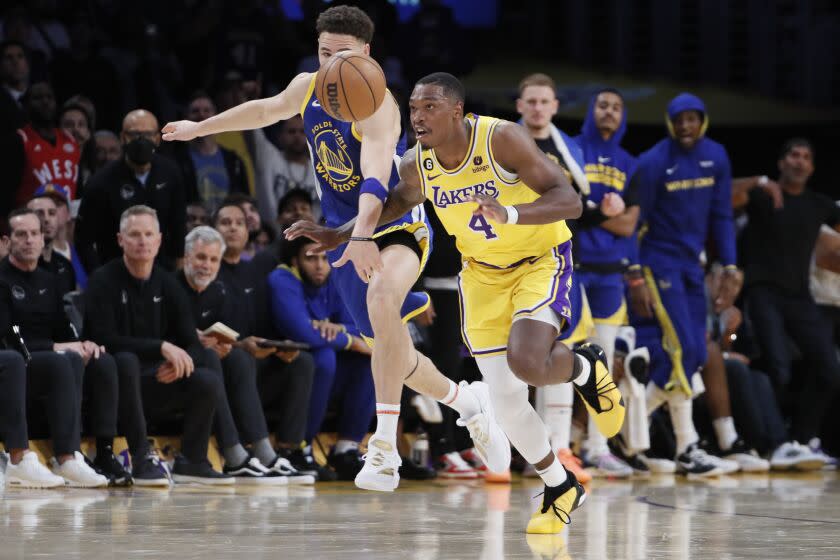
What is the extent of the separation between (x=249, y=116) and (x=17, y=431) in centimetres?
213

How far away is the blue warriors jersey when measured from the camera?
20.4 feet

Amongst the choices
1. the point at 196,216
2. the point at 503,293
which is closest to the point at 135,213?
the point at 196,216

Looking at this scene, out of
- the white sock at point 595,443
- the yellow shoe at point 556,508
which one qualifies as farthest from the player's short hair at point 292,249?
the yellow shoe at point 556,508

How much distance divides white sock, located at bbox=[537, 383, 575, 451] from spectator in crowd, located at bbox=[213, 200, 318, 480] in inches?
57.1

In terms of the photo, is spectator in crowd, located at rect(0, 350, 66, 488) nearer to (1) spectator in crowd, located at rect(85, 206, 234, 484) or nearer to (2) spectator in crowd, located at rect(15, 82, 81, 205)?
(1) spectator in crowd, located at rect(85, 206, 234, 484)

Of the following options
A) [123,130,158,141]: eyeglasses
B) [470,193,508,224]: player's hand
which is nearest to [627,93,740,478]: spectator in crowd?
[123,130,158,141]: eyeglasses

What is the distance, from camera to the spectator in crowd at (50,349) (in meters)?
7.05

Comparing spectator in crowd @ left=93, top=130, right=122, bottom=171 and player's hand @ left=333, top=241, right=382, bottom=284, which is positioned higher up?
spectator in crowd @ left=93, top=130, right=122, bottom=171

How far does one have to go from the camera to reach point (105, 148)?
→ 891 cm

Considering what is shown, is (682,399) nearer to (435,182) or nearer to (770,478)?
(770,478)

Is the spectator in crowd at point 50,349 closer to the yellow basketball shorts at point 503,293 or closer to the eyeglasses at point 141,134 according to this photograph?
the eyeglasses at point 141,134

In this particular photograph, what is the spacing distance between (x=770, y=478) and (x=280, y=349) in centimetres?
340

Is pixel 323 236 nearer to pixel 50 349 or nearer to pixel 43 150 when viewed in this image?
pixel 50 349

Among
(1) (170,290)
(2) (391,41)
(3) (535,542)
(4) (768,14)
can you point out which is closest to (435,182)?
(3) (535,542)
